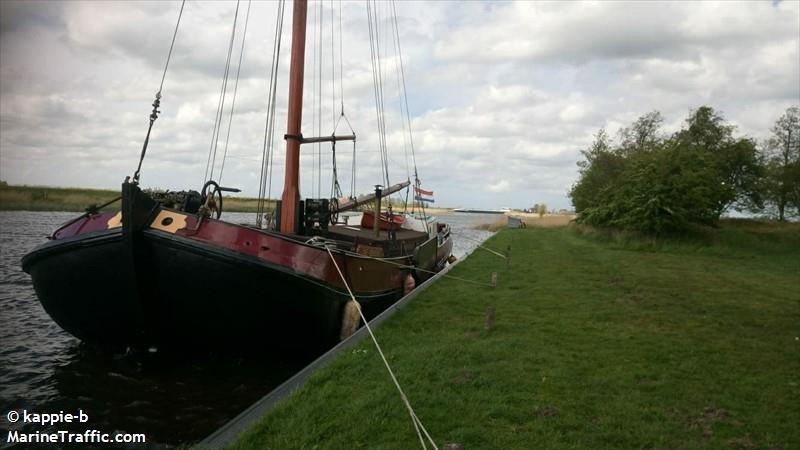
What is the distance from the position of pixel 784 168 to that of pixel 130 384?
127 ft

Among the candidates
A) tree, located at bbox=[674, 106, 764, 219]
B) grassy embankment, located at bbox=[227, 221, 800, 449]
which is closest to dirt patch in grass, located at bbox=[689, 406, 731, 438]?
grassy embankment, located at bbox=[227, 221, 800, 449]

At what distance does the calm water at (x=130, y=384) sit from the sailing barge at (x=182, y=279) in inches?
17.4

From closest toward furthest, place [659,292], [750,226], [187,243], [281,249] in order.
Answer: [187,243], [281,249], [659,292], [750,226]

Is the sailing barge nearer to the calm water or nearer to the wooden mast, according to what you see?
the calm water

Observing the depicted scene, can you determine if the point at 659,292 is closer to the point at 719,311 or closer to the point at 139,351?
the point at 719,311

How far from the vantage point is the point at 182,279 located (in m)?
7.63

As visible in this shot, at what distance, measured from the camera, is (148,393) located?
7.05 metres

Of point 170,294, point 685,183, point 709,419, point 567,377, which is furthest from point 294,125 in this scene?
point 685,183

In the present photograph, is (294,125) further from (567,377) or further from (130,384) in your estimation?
(567,377)

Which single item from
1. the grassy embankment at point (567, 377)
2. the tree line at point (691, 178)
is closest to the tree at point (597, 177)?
the tree line at point (691, 178)

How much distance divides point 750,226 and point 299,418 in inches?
1377

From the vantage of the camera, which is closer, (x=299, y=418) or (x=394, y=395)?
(x=299, y=418)

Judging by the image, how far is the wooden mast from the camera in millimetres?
10109

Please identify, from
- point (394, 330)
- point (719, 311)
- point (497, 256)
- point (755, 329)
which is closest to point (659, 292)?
point (719, 311)
